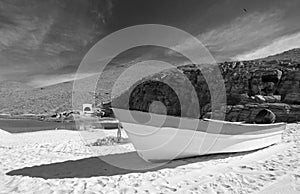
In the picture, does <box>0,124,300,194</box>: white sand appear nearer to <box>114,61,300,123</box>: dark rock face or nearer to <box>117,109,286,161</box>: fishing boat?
<box>117,109,286,161</box>: fishing boat

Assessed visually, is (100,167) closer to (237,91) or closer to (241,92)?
(241,92)

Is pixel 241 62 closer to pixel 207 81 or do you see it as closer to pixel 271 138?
pixel 207 81

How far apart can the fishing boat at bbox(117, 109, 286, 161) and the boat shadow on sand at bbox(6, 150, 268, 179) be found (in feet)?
0.66

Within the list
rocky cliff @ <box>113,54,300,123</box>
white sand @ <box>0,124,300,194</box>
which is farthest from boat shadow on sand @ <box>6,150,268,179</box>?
rocky cliff @ <box>113,54,300,123</box>

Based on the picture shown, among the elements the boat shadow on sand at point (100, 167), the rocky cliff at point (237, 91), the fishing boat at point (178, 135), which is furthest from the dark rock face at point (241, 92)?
the boat shadow on sand at point (100, 167)

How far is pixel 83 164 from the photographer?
18.5ft

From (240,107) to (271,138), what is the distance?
422 inches

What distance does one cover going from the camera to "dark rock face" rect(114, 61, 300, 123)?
610 inches

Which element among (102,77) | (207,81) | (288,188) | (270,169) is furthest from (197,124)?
(102,77)

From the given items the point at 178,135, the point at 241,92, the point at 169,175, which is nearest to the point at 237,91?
the point at 241,92

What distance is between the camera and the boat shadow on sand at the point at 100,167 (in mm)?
4676

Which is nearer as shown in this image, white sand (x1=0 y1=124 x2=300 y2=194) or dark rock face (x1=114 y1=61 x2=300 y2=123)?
white sand (x1=0 y1=124 x2=300 y2=194)

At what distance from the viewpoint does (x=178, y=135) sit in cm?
523

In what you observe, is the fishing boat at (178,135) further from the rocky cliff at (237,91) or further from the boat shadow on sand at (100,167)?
the rocky cliff at (237,91)
